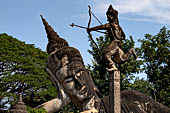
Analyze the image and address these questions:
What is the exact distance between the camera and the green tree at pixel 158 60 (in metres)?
20.8

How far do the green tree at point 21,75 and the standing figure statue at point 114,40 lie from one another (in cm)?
1545

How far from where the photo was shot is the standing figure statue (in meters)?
8.55

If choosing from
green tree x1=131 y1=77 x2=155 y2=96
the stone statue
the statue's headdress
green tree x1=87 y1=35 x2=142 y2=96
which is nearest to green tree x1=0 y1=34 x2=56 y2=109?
green tree x1=87 y1=35 x2=142 y2=96

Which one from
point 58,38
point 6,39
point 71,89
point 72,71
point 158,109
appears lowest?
point 158,109

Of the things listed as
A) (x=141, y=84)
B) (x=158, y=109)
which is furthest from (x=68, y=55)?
(x=141, y=84)

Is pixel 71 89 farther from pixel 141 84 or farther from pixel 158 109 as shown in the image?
pixel 141 84

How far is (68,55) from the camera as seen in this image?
14.6m

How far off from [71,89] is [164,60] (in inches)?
404

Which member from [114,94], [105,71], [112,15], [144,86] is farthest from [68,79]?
[144,86]

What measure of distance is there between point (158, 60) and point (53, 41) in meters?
10.2

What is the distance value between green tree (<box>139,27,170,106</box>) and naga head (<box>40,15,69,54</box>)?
889cm

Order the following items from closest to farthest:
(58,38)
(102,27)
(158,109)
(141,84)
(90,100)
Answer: (102,27), (158,109), (90,100), (58,38), (141,84)

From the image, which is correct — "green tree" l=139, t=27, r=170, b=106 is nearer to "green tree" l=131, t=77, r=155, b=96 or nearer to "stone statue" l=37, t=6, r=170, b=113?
"green tree" l=131, t=77, r=155, b=96

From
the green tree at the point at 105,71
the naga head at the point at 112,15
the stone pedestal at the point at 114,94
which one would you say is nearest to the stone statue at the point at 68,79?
the stone pedestal at the point at 114,94
